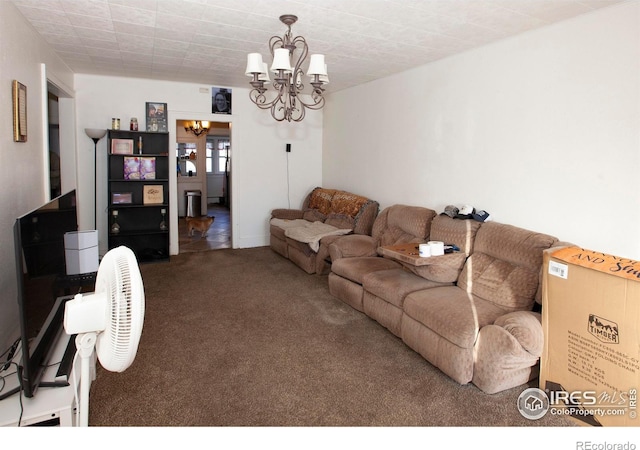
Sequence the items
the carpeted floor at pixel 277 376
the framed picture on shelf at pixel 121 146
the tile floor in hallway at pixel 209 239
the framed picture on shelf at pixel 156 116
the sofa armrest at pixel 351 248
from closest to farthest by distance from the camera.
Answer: the carpeted floor at pixel 277 376 < the sofa armrest at pixel 351 248 < the framed picture on shelf at pixel 121 146 < the framed picture on shelf at pixel 156 116 < the tile floor in hallway at pixel 209 239

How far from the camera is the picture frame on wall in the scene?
572 centimetres

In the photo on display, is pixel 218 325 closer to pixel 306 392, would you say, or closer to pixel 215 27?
pixel 306 392

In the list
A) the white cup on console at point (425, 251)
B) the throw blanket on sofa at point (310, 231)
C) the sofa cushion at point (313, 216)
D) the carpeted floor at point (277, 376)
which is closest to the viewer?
the carpeted floor at point (277, 376)

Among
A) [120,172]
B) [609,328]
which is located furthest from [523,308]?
[120,172]

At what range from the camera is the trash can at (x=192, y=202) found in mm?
9453

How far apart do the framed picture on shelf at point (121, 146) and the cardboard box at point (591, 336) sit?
16.5 feet

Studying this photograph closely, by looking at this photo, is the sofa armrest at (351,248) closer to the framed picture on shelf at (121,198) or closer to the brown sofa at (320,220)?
the brown sofa at (320,220)

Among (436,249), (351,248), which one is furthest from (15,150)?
(436,249)

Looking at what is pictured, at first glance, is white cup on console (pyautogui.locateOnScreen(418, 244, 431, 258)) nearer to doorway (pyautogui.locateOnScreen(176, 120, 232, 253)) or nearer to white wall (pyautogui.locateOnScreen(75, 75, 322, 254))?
white wall (pyautogui.locateOnScreen(75, 75, 322, 254))

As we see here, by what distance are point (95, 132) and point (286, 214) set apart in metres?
2.75

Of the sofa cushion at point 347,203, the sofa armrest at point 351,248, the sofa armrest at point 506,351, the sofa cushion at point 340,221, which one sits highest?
the sofa cushion at point 347,203

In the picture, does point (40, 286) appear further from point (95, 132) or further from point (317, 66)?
point (95, 132)

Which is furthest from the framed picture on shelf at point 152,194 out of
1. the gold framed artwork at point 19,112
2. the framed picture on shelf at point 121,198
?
the gold framed artwork at point 19,112
